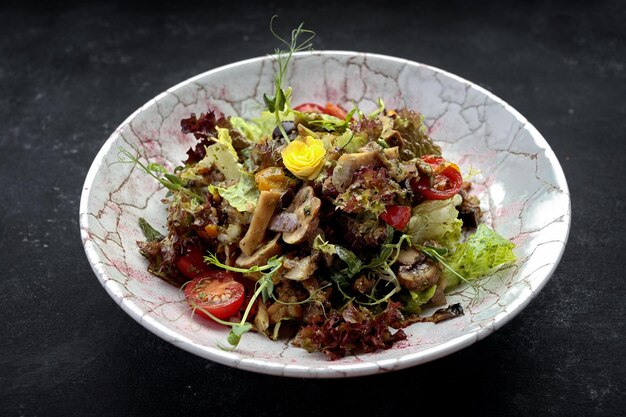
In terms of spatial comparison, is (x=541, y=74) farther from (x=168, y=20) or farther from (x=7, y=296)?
(x=7, y=296)

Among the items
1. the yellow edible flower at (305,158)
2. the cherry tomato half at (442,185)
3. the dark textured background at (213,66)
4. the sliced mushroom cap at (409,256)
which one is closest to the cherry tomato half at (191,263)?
the dark textured background at (213,66)

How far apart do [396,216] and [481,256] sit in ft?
1.73

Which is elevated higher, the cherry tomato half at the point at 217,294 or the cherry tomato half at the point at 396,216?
the cherry tomato half at the point at 396,216

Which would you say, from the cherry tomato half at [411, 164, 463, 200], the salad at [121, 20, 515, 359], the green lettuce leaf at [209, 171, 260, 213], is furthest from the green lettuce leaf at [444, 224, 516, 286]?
the green lettuce leaf at [209, 171, 260, 213]

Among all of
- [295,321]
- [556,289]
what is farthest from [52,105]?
[556,289]

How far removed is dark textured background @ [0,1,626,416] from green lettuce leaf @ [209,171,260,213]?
94 centimetres

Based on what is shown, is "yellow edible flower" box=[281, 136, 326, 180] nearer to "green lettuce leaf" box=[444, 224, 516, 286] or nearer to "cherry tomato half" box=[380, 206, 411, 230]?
"cherry tomato half" box=[380, 206, 411, 230]

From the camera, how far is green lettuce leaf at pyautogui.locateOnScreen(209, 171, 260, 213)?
376cm

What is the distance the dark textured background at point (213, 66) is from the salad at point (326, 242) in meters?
0.45

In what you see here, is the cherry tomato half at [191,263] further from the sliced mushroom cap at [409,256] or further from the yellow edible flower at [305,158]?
the sliced mushroom cap at [409,256]

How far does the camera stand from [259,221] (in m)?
3.67

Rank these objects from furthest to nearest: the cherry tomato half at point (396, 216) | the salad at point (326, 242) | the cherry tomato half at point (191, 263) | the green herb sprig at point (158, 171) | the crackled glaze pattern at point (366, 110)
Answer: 1. the green herb sprig at point (158, 171)
2. the cherry tomato half at point (191, 263)
3. the cherry tomato half at point (396, 216)
4. the salad at point (326, 242)
5. the crackled glaze pattern at point (366, 110)

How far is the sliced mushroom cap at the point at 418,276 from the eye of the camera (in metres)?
3.62

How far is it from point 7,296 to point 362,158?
2.48 m
